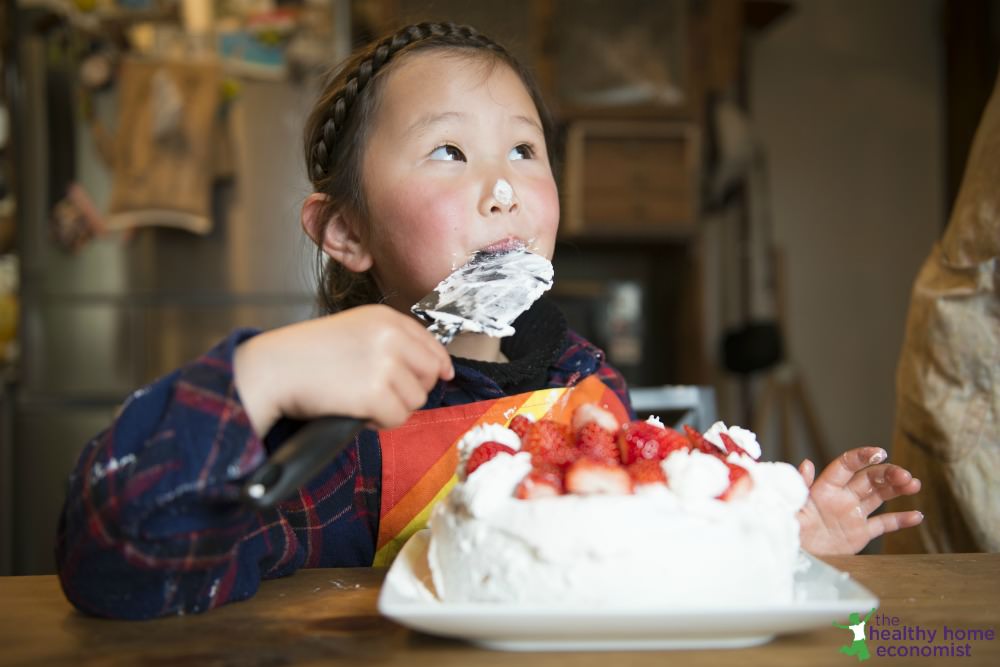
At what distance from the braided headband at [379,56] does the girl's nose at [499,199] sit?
0.26 m

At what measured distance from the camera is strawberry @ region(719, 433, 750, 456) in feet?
2.34

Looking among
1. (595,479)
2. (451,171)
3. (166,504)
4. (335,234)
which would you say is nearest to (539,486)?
(595,479)

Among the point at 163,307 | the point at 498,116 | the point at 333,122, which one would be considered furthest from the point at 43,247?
the point at 498,116

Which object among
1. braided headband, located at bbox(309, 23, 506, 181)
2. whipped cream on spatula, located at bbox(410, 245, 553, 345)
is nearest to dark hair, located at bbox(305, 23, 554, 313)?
braided headband, located at bbox(309, 23, 506, 181)

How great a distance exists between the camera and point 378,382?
0.70 m

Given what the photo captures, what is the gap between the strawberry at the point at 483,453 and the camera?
26.3 inches

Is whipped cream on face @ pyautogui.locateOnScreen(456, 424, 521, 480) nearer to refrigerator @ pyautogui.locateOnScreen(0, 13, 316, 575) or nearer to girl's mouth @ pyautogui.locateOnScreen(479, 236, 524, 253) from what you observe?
girl's mouth @ pyautogui.locateOnScreen(479, 236, 524, 253)

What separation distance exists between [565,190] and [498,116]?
93.4 inches

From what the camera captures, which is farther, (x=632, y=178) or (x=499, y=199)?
(x=632, y=178)

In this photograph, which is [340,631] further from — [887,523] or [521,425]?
[887,523]

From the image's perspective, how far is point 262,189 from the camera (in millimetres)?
3219

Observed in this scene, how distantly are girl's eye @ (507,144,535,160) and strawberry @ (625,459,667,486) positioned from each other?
21.3 inches

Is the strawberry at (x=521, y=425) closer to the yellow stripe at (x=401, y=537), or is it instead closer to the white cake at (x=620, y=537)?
the white cake at (x=620, y=537)

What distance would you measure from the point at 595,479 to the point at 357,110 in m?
0.73
